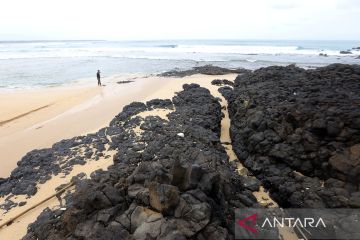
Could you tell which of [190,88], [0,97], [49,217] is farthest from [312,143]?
[0,97]

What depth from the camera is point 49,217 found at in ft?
26.2

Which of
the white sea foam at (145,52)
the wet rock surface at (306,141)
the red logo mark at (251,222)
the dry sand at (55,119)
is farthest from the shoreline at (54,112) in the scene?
the white sea foam at (145,52)

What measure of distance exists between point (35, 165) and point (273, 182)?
8.61 m

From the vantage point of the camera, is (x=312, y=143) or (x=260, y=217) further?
(x=312, y=143)

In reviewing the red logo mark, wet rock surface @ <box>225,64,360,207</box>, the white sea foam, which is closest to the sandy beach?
wet rock surface @ <box>225,64,360,207</box>

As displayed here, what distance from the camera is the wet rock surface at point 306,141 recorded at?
7.77 meters

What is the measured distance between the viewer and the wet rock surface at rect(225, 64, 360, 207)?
7773mm

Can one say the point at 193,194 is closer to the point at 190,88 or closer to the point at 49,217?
the point at 49,217

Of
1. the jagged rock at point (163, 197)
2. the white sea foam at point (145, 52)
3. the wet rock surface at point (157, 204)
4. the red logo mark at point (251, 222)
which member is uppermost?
the jagged rock at point (163, 197)

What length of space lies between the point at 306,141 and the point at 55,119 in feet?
45.2

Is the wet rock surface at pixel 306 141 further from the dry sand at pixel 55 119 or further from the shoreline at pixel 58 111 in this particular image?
the shoreline at pixel 58 111

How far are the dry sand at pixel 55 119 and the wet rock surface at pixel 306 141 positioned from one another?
78cm

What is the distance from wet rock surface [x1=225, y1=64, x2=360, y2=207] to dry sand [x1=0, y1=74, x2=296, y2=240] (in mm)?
781

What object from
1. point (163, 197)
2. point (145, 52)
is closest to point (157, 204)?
point (163, 197)
